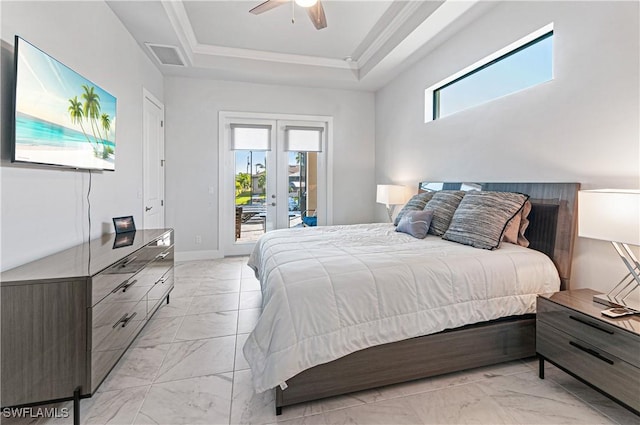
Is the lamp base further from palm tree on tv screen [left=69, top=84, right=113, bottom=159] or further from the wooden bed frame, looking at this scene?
palm tree on tv screen [left=69, top=84, right=113, bottom=159]

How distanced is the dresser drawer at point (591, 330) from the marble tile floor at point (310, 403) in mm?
378

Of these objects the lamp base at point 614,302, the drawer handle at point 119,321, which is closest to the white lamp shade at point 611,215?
the lamp base at point 614,302

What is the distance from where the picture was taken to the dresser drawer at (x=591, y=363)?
1420mm

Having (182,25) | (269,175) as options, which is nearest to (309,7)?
(182,25)

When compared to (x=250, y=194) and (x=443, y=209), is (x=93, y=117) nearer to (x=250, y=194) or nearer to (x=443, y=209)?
(x=250, y=194)

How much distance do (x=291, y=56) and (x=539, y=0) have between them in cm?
303

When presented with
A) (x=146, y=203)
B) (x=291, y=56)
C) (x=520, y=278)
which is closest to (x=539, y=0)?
(x=520, y=278)

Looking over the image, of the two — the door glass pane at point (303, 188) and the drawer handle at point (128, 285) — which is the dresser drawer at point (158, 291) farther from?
the door glass pane at point (303, 188)

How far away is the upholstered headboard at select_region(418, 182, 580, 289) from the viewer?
2.14 metres

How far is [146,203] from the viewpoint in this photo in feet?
12.8

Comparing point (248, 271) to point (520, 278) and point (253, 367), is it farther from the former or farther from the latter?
point (520, 278)

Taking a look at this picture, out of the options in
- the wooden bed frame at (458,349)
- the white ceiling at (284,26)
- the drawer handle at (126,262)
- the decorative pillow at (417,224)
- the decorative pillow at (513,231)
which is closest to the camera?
the wooden bed frame at (458,349)

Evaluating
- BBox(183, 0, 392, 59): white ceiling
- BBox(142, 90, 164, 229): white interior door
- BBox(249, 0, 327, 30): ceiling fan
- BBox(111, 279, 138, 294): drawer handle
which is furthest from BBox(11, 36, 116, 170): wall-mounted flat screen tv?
BBox(183, 0, 392, 59): white ceiling

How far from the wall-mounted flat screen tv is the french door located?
8.10ft
